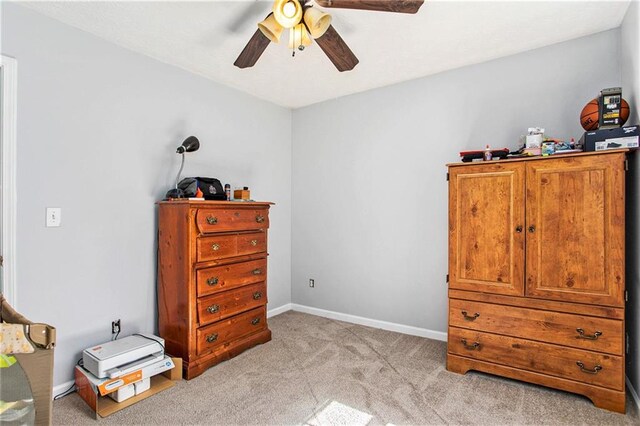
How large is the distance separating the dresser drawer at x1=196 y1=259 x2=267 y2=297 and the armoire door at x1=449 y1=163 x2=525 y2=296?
162 centimetres

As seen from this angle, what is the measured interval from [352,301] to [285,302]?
34.7 inches

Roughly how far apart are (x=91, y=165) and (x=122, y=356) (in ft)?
4.36

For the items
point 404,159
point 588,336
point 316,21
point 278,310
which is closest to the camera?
point 316,21

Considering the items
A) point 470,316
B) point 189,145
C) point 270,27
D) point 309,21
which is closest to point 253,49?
point 270,27

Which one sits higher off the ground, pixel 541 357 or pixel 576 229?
pixel 576 229

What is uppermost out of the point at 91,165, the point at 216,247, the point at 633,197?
the point at 91,165

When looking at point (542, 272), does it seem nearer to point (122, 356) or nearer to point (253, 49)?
point (253, 49)

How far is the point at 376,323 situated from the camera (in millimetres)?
3531

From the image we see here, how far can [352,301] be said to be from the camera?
12.2 ft

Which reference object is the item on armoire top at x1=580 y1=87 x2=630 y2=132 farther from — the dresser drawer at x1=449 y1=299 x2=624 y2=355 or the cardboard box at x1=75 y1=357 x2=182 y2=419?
the cardboard box at x1=75 y1=357 x2=182 y2=419

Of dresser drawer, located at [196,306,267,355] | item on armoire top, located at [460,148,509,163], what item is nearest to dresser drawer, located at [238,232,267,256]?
dresser drawer, located at [196,306,267,355]

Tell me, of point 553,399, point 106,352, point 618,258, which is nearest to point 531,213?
point 618,258

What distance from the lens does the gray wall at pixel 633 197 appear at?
2.07 metres

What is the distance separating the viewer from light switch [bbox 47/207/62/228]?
7.25ft
